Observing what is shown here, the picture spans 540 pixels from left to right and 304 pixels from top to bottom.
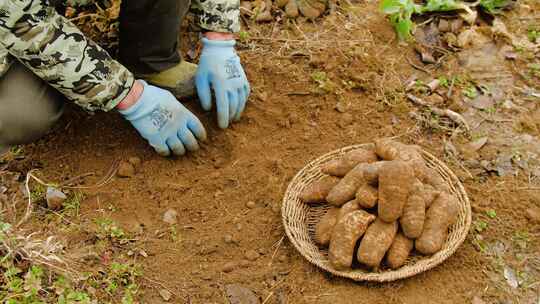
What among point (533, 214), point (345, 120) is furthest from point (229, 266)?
point (533, 214)

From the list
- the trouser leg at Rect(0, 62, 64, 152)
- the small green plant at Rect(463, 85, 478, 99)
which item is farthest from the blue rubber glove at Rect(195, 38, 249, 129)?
the small green plant at Rect(463, 85, 478, 99)

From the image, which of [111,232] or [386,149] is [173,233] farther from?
[386,149]

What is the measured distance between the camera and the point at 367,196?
7.11ft

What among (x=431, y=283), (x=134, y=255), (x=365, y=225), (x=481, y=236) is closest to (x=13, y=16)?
(x=134, y=255)

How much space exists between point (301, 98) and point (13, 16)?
1.36 meters

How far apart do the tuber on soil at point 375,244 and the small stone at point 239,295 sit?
1.32 feet

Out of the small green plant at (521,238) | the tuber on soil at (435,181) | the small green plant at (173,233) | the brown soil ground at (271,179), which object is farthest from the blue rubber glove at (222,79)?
the small green plant at (521,238)

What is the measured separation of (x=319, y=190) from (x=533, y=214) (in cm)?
85

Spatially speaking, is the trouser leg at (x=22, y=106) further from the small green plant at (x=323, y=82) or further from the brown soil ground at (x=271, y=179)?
the small green plant at (x=323, y=82)

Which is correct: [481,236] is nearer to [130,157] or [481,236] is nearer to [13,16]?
[130,157]

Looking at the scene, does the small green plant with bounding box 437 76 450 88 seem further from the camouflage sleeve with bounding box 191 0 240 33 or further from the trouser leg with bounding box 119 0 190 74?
the trouser leg with bounding box 119 0 190 74

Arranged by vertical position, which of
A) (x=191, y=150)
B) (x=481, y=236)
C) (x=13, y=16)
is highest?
(x=13, y=16)

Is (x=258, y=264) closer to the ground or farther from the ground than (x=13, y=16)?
closer to the ground

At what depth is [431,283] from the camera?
220 cm
